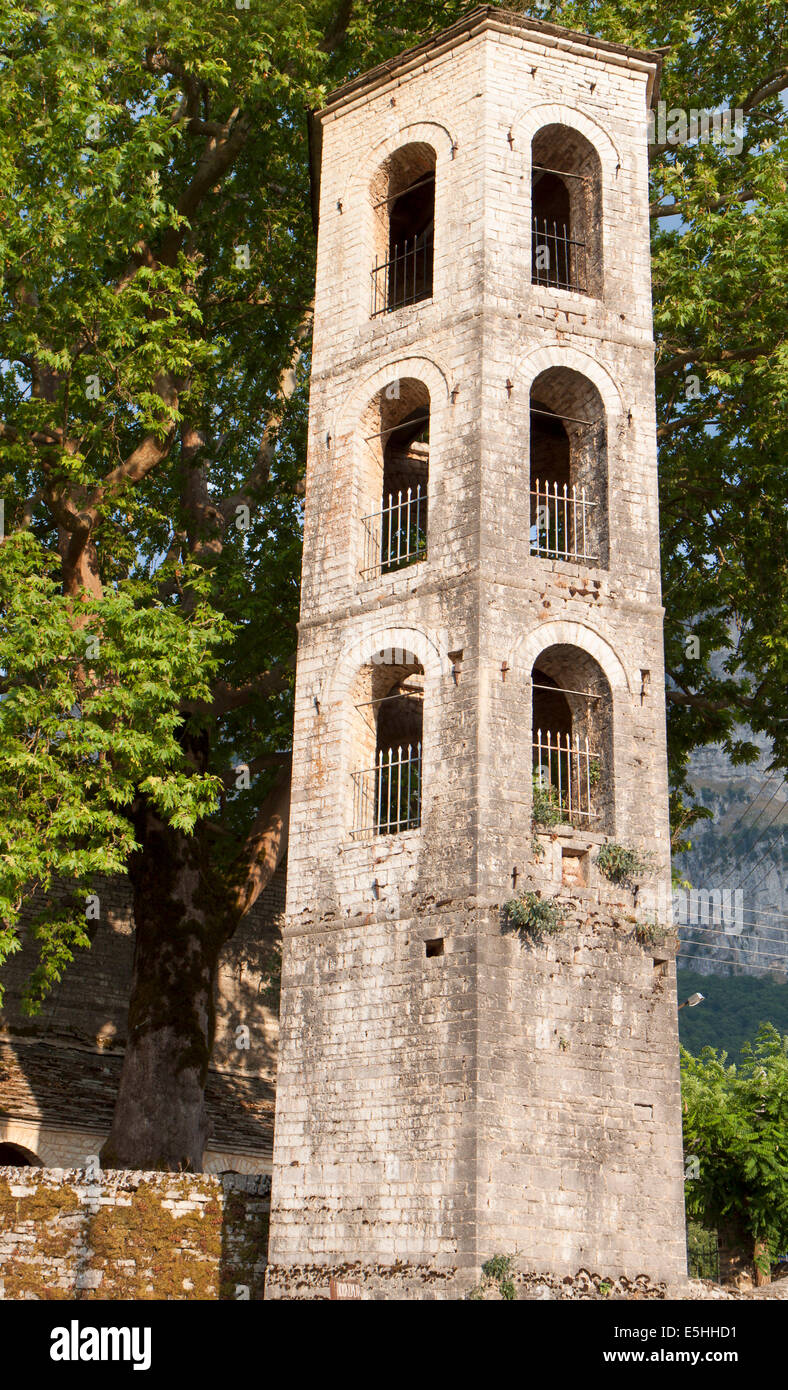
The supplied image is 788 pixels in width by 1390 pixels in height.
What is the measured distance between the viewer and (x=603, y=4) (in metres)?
22.4

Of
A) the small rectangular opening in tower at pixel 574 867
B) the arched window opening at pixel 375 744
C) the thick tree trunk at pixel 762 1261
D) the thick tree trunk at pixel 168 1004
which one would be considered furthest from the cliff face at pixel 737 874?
the small rectangular opening in tower at pixel 574 867

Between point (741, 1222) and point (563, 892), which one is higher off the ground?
point (563, 892)

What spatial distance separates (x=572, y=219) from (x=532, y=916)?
891 cm

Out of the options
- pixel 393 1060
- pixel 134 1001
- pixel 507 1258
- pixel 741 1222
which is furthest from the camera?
pixel 741 1222

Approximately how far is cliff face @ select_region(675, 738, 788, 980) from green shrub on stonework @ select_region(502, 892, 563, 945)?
67978 mm

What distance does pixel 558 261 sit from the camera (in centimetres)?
1822

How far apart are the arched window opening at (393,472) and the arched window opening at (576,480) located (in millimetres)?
1371

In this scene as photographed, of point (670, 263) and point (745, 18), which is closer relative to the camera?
point (670, 263)

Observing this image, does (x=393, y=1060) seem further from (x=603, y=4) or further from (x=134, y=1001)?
(x=603, y=4)

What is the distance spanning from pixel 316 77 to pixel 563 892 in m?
13.1

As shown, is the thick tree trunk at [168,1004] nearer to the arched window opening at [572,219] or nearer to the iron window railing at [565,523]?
the iron window railing at [565,523]

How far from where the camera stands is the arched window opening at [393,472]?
1664 cm

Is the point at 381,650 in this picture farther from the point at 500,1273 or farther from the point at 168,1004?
the point at 500,1273
